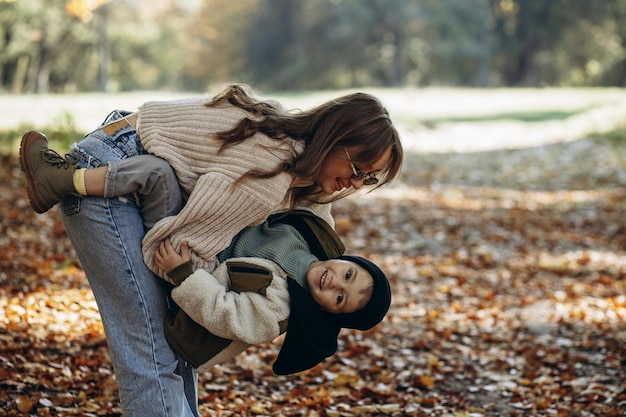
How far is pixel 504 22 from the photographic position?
47469 mm

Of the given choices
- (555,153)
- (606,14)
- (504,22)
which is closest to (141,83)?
(504,22)

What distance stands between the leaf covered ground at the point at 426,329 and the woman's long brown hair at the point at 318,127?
6.89ft

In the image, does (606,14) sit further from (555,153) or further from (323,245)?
(323,245)

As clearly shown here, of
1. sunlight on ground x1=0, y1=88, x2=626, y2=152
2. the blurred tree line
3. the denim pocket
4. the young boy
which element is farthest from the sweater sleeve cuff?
the blurred tree line

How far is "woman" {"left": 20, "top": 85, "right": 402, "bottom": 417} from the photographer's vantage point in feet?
9.12

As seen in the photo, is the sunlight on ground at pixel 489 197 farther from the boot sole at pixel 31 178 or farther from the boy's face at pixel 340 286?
the boot sole at pixel 31 178

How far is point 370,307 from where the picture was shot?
117 inches

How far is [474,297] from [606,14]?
40375mm

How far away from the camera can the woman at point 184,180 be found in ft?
9.12

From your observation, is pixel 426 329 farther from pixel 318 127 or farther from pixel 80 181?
pixel 80 181

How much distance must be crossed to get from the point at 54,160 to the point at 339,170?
1.10m

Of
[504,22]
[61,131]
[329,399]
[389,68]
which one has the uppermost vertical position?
[504,22]

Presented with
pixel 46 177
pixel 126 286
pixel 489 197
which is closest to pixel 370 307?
pixel 126 286

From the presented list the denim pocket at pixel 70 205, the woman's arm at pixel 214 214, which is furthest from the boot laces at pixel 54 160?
the woman's arm at pixel 214 214
